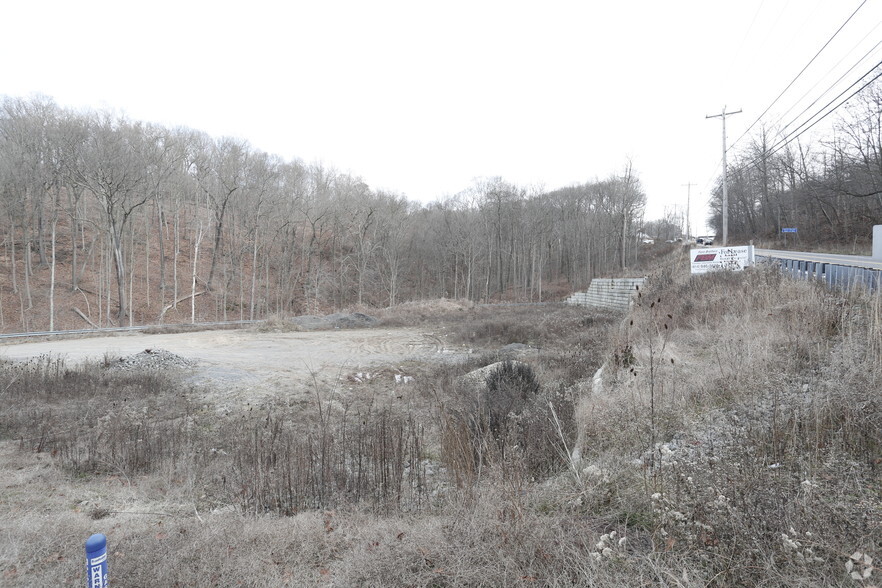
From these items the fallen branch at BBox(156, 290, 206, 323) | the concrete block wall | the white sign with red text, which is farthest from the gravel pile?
the fallen branch at BBox(156, 290, 206, 323)

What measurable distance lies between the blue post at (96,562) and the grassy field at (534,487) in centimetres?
68

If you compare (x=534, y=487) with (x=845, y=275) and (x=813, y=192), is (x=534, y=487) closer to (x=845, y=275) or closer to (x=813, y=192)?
(x=845, y=275)

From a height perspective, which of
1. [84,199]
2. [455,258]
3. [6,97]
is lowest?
[455,258]

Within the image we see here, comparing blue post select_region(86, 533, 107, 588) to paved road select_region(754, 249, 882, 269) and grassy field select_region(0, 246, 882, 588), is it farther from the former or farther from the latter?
paved road select_region(754, 249, 882, 269)

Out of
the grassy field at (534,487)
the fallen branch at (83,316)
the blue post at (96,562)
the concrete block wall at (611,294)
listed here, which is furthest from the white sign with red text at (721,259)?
the fallen branch at (83,316)

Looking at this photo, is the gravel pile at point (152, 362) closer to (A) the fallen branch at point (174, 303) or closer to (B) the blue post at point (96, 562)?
(B) the blue post at point (96, 562)

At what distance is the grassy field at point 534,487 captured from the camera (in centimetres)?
271

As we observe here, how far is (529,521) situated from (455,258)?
175 feet

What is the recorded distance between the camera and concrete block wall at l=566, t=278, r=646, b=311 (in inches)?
1076

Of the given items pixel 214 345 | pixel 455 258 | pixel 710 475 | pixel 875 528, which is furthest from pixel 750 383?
pixel 455 258

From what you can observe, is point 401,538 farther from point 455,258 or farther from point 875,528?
point 455,258

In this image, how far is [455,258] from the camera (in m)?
56.3

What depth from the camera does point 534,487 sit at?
4031mm

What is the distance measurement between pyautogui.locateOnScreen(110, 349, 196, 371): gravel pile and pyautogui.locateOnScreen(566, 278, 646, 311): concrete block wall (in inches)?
828
